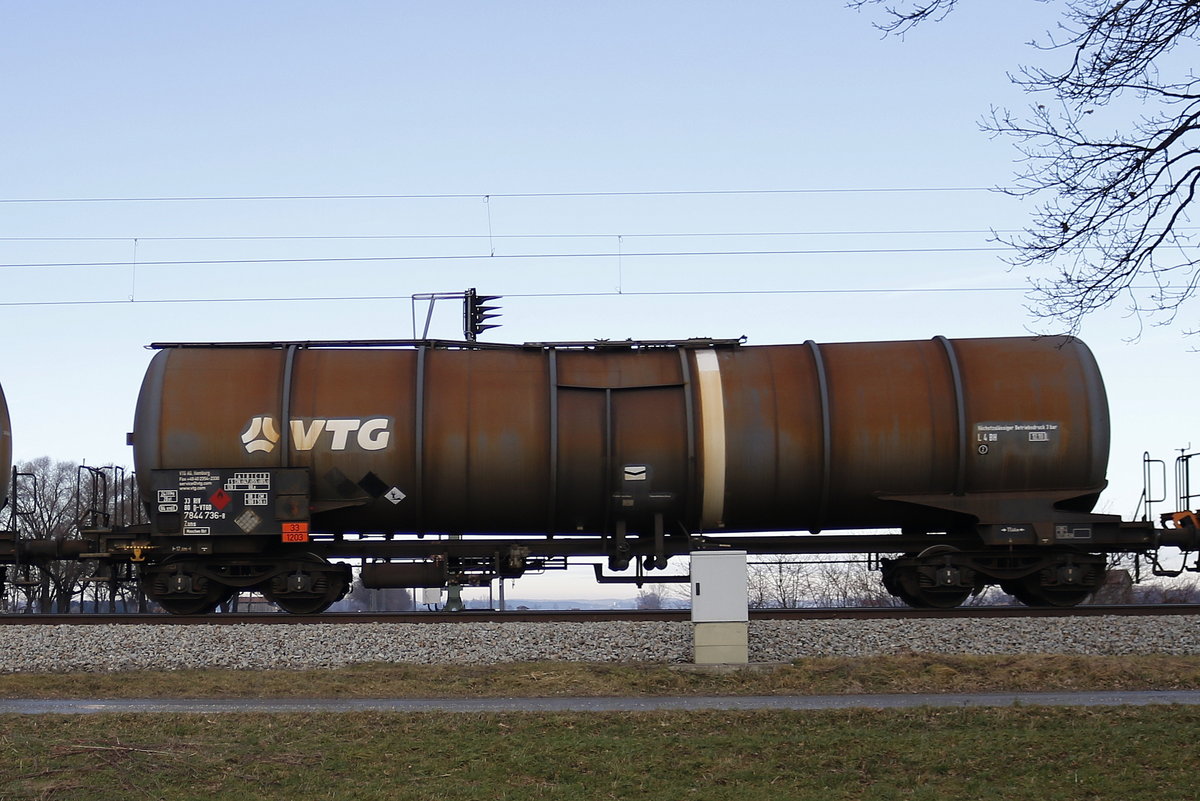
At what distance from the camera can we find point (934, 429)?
1739 cm

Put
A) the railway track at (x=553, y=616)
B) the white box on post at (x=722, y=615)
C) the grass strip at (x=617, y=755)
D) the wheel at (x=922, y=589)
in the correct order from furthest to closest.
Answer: the wheel at (x=922, y=589)
the railway track at (x=553, y=616)
the white box on post at (x=722, y=615)
the grass strip at (x=617, y=755)

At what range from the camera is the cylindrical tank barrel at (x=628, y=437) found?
17266mm

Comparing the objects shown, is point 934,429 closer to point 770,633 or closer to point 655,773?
point 770,633

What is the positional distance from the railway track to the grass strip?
578cm

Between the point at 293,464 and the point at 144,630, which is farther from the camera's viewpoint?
the point at 293,464

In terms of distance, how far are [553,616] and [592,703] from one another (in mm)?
5301

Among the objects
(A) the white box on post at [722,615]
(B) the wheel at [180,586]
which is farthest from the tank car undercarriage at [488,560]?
(A) the white box on post at [722,615]

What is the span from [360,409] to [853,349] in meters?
7.81

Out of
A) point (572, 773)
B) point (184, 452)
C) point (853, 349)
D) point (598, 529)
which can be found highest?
point (853, 349)

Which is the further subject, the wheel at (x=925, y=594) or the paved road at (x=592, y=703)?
the wheel at (x=925, y=594)

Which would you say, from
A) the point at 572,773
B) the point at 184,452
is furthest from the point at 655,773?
the point at 184,452

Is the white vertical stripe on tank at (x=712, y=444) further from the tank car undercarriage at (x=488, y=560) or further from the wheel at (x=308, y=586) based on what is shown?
the wheel at (x=308, y=586)

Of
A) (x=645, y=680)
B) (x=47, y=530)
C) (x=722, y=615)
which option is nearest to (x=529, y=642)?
(x=645, y=680)

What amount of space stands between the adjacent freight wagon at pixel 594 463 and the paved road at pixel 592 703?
5.95 metres
